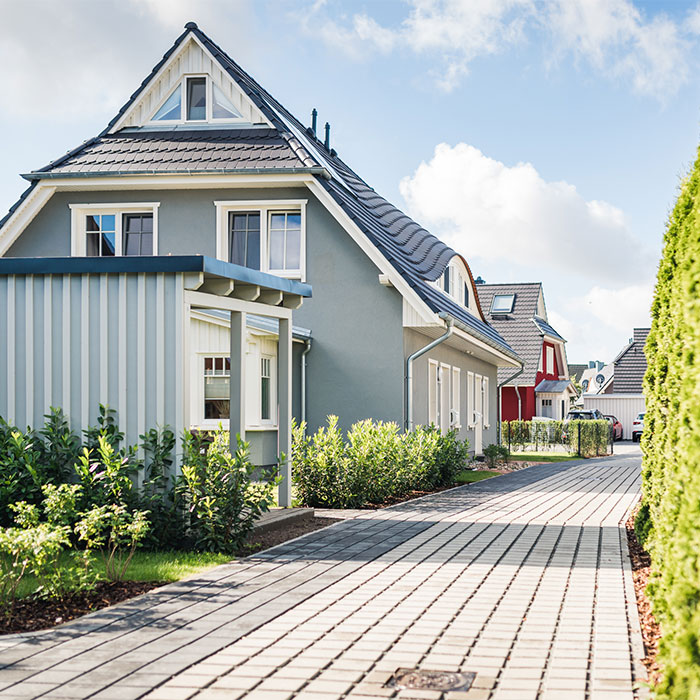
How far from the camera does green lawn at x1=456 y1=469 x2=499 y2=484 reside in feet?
62.5

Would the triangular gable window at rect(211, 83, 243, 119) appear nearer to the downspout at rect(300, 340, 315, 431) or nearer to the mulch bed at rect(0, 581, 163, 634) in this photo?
the downspout at rect(300, 340, 315, 431)

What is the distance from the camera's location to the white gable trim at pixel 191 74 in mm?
19859

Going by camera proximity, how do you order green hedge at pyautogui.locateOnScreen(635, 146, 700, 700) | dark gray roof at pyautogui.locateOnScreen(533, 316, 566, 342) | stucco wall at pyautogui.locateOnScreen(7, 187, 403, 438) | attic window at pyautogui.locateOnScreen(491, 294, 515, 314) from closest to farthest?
green hedge at pyautogui.locateOnScreen(635, 146, 700, 700) < stucco wall at pyautogui.locateOnScreen(7, 187, 403, 438) < dark gray roof at pyautogui.locateOnScreen(533, 316, 566, 342) < attic window at pyautogui.locateOnScreen(491, 294, 515, 314)

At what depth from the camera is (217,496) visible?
9.09m

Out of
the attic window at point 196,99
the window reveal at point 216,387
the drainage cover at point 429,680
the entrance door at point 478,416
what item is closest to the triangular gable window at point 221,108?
the attic window at point 196,99

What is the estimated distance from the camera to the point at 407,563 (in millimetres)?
8734

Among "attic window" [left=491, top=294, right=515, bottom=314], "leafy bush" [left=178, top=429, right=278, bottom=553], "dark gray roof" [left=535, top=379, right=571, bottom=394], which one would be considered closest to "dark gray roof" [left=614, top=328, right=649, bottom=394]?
"dark gray roof" [left=535, top=379, right=571, bottom=394]

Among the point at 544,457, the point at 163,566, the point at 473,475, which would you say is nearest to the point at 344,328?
the point at 473,475

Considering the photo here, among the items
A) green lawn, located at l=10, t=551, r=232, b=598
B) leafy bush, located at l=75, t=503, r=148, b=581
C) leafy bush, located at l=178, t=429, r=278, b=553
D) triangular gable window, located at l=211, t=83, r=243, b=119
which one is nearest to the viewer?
leafy bush, located at l=75, t=503, r=148, b=581

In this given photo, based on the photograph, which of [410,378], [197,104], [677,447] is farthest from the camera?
[197,104]

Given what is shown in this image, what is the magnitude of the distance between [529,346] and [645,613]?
4100 centimetres

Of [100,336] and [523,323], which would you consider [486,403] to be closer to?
[523,323]

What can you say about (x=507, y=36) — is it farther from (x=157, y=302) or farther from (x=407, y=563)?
(x=407, y=563)

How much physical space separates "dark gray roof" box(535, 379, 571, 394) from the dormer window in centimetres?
3283
